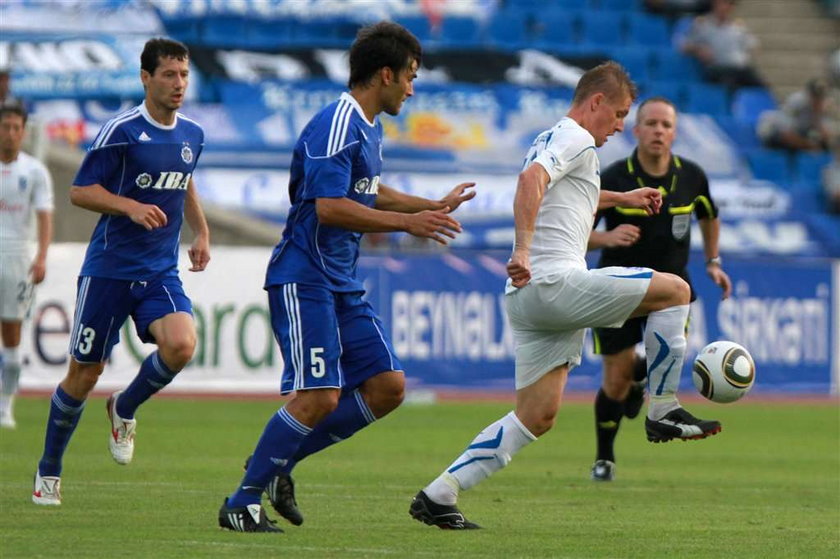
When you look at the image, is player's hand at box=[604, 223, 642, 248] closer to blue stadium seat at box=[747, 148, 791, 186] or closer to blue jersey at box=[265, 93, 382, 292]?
blue jersey at box=[265, 93, 382, 292]

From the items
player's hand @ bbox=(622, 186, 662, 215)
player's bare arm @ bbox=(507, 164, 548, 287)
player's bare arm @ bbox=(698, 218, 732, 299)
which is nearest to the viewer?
player's bare arm @ bbox=(507, 164, 548, 287)

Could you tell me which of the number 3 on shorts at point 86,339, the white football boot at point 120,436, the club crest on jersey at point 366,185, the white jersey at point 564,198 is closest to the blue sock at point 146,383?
the white football boot at point 120,436

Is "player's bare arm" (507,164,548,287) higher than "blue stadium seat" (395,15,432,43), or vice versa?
"blue stadium seat" (395,15,432,43)

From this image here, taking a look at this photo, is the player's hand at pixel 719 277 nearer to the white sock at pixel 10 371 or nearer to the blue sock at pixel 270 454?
the blue sock at pixel 270 454

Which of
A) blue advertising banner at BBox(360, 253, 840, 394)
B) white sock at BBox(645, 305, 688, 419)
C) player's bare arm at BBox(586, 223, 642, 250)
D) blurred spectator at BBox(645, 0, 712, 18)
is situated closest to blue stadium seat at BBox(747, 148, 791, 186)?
blurred spectator at BBox(645, 0, 712, 18)

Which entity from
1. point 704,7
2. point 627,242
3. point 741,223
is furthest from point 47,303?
point 704,7

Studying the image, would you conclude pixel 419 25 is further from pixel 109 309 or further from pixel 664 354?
pixel 664 354

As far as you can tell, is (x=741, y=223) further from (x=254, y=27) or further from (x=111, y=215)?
(x=111, y=215)

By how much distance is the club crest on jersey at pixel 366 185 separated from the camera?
7.50 m

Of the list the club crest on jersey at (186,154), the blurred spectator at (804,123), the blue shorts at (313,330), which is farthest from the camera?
the blurred spectator at (804,123)

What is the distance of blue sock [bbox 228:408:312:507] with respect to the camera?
24.2 feet

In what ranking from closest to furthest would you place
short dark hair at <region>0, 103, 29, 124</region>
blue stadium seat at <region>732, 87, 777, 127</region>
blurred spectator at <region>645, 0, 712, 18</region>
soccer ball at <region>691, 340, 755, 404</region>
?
soccer ball at <region>691, 340, 755, 404</region> → short dark hair at <region>0, 103, 29, 124</region> → blue stadium seat at <region>732, 87, 777, 127</region> → blurred spectator at <region>645, 0, 712, 18</region>

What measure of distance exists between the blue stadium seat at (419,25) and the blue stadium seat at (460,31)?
259mm

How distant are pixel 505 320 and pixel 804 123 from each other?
1059cm
